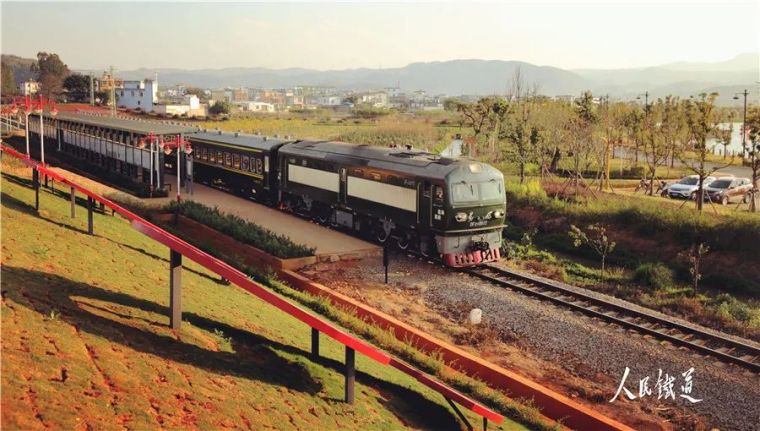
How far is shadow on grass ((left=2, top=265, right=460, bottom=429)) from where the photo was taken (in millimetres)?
8031

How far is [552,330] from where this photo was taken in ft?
49.0

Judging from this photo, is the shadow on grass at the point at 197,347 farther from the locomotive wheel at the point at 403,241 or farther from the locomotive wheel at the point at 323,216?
the locomotive wheel at the point at 323,216

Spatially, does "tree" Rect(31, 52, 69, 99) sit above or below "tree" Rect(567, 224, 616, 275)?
above

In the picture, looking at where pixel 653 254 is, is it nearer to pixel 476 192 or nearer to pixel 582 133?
pixel 476 192

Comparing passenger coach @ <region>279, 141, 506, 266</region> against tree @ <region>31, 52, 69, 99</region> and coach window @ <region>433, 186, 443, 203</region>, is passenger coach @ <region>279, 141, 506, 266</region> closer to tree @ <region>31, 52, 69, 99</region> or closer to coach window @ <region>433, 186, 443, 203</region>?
coach window @ <region>433, 186, 443, 203</region>

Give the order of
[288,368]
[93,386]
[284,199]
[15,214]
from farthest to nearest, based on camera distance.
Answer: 1. [284,199]
2. [15,214]
3. [288,368]
4. [93,386]

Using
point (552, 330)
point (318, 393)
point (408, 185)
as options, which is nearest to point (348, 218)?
point (408, 185)

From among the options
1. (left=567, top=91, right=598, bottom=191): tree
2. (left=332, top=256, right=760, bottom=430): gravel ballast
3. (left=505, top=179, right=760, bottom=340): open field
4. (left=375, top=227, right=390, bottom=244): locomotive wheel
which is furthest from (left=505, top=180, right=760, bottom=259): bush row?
(left=375, top=227, right=390, bottom=244): locomotive wheel

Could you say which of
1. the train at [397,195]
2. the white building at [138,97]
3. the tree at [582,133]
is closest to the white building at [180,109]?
the white building at [138,97]

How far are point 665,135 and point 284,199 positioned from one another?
23208 millimetres

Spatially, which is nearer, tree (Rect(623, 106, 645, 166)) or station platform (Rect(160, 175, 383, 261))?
station platform (Rect(160, 175, 383, 261))

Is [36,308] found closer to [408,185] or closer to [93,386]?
[93,386]

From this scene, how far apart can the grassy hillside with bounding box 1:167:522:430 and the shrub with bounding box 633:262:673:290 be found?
11001 mm

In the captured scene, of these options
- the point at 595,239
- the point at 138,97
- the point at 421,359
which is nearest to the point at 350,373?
the point at 421,359
